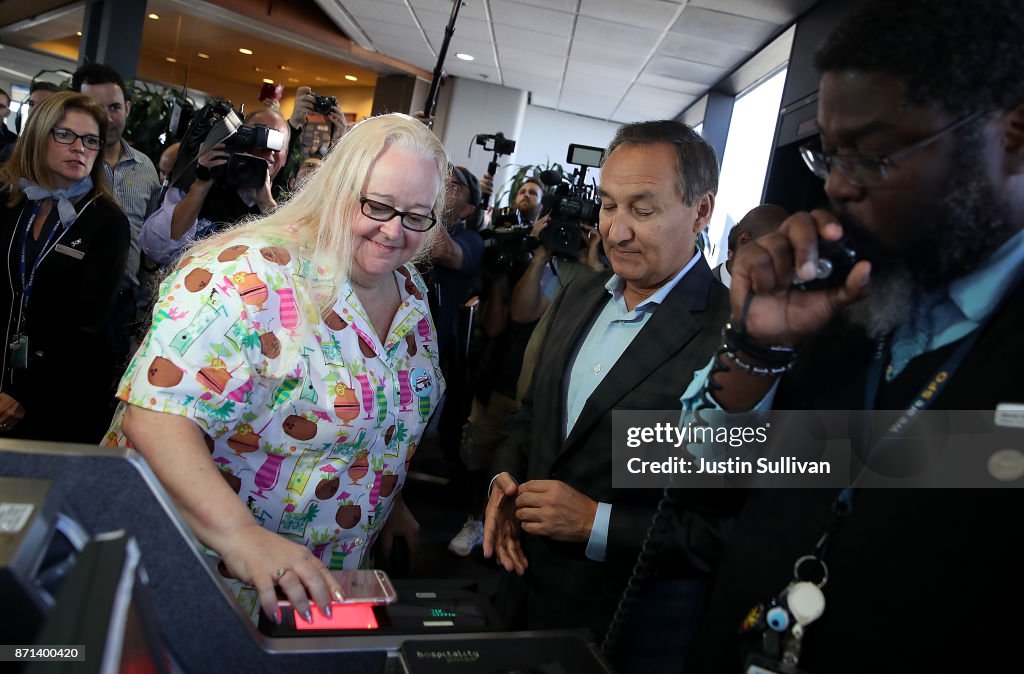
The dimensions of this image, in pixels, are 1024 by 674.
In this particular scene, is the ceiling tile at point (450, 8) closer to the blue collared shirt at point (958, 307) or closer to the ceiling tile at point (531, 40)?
the ceiling tile at point (531, 40)

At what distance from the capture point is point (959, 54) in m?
0.55

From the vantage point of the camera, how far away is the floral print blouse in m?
1.10

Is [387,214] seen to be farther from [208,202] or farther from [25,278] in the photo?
[25,278]

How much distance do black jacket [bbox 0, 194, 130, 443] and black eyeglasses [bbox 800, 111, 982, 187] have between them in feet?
8.24

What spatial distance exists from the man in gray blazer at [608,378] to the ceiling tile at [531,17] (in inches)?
184

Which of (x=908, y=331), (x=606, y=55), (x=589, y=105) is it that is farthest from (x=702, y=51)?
(x=908, y=331)

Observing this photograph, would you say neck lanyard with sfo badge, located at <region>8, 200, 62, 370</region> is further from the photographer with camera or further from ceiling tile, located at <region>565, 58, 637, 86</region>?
ceiling tile, located at <region>565, 58, 637, 86</region>

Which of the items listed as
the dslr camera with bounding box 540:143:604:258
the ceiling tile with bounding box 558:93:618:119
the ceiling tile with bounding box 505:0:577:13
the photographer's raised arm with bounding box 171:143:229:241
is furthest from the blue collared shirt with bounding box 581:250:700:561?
the ceiling tile with bounding box 558:93:618:119

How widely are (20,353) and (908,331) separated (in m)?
2.58

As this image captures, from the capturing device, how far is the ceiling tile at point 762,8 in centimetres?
452

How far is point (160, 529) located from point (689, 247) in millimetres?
1100

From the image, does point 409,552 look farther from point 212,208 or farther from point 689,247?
point 212,208

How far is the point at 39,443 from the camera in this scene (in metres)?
0.62

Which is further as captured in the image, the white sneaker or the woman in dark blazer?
the white sneaker
